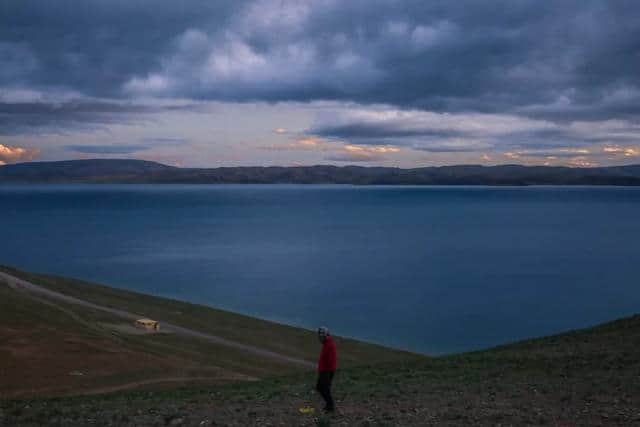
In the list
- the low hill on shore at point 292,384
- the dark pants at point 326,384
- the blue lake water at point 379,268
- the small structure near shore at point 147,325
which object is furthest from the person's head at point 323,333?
the blue lake water at point 379,268

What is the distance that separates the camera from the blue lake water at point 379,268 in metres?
42.6

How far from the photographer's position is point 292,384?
47.9 ft

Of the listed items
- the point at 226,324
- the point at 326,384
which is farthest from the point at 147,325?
the point at 326,384

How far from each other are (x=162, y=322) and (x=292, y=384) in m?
22.5

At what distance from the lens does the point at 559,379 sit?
12.7 m

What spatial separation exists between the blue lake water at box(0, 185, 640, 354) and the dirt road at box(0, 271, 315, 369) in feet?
30.6

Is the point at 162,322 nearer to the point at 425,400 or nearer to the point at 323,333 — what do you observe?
the point at 425,400

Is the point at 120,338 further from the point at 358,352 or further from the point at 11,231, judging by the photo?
the point at 11,231

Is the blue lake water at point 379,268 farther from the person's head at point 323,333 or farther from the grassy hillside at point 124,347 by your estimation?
the person's head at point 323,333

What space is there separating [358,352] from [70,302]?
1754 cm

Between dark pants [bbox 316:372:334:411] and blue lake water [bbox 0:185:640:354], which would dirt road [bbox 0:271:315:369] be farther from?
dark pants [bbox 316:372:334:411]

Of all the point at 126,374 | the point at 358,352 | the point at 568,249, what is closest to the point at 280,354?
the point at 358,352

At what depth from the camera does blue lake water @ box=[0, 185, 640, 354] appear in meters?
42.6

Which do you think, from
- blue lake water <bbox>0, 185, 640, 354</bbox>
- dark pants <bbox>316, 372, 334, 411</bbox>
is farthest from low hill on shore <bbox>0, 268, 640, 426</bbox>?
blue lake water <bbox>0, 185, 640, 354</bbox>
